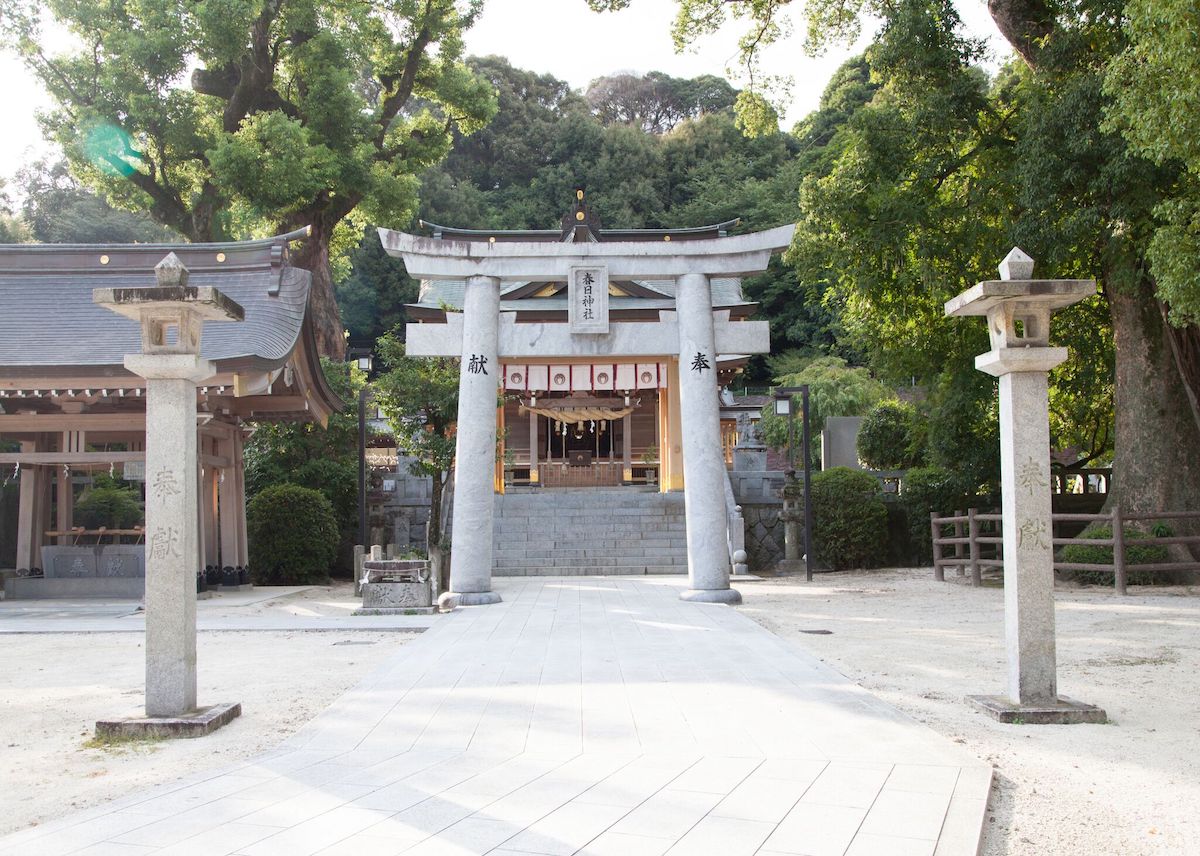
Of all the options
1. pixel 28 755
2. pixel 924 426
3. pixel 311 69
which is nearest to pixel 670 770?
pixel 28 755

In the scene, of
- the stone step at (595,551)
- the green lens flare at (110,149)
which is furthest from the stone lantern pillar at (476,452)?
the green lens flare at (110,149)

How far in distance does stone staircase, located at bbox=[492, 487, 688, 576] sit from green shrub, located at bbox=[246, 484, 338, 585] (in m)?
3.39

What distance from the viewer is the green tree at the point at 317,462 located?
19781 millimetres

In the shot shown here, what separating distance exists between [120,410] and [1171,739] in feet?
Answer: 49.2

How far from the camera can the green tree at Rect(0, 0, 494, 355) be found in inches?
907

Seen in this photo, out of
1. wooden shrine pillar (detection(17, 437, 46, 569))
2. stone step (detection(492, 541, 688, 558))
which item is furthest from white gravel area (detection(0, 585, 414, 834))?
stone step (detection(492, 541, 688, 558))

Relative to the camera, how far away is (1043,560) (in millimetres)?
6102

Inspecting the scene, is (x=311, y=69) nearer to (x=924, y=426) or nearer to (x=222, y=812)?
(x=924, y=426)

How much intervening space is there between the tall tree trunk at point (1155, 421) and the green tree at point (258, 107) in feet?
59.0

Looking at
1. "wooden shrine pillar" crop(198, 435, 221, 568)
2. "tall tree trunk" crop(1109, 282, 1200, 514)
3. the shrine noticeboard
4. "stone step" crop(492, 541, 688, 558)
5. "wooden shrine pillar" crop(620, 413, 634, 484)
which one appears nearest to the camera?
the shrine noticeboard

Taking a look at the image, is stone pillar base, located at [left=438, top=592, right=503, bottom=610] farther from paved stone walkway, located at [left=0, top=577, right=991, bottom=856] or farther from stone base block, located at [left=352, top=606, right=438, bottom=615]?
paved stone walkway, located at [left=0, top=577, right=991, bottom=856]

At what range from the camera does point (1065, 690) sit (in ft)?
23.0

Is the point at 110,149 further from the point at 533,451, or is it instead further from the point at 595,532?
the point at 595,532

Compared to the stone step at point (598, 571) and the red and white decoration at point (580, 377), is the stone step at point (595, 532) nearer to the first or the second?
the stone step at point (598, 571)
